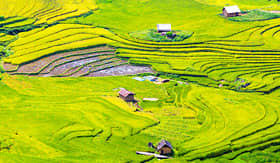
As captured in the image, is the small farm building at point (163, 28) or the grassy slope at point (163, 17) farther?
the grassy slope at point (163, 17)

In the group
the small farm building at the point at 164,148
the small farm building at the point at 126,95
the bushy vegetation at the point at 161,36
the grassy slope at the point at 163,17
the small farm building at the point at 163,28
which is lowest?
the small farm building at the point at 164,148

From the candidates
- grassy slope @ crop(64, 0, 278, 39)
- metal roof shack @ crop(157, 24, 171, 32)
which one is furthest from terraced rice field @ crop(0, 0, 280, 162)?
metal roof shack @ crop(157, 24, 171, 32)

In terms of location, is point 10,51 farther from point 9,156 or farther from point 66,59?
point 9,156

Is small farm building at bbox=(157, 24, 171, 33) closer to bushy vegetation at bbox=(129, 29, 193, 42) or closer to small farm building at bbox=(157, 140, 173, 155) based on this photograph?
bushy vegetation at bbox=(129, 29, 193, 42)

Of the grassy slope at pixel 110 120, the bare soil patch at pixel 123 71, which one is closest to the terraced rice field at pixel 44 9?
the bare soil patch at pixel 123 71

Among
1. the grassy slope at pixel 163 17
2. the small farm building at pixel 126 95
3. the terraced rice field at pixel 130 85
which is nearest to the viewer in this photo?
the terraced rice field at pixel 130 85

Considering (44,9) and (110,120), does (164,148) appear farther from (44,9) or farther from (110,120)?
(44,9)

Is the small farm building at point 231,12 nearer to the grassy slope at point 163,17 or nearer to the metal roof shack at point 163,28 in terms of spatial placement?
the grassy slope at point 163,17

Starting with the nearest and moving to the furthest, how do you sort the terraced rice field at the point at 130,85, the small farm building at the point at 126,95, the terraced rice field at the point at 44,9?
the terraced rice field at the point at 130,85 < the small farm building at the point at 126,95 < the terraced rice field at the point at 44,9
